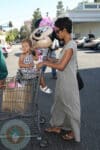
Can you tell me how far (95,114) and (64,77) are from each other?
2301 millimetres

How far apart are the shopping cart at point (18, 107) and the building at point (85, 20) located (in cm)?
5327

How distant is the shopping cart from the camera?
20.0 feet

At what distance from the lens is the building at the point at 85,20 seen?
199 feet

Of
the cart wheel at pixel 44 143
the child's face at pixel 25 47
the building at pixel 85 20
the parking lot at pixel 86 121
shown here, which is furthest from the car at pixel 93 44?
the cart wheel at pixel 44 143

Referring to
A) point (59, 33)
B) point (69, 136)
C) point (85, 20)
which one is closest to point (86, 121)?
point (69, 136)

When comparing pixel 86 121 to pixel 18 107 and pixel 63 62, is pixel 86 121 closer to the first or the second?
pixel 63 62

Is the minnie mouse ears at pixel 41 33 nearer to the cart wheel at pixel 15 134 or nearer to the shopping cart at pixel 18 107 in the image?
the shopping cart at pixel 18 107

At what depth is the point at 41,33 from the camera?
6.56m

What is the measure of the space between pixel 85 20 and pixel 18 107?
183ft

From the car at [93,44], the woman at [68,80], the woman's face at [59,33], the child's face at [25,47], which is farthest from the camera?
the car at [93,44]

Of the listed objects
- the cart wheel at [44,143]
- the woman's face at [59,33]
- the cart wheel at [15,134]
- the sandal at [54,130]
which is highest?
the woman's face at [59,33]

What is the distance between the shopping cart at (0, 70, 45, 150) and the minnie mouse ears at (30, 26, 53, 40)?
25.7 inches

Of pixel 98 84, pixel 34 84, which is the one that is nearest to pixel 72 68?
pixel 34 84

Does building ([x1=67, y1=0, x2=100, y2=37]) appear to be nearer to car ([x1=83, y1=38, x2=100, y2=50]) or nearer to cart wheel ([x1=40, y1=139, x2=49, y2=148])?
car ([x1=83, y1=38, x2=100, y2=50])
